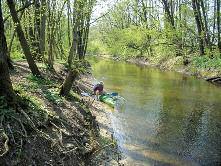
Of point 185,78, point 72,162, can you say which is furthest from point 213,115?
point 185,78

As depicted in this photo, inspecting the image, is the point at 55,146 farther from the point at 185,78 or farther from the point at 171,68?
the point at 171,68

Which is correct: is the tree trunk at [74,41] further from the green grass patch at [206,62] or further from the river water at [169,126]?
the green grass patch at [206,62]

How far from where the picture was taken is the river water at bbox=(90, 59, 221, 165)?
13.0m

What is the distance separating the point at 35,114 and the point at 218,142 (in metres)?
7.84

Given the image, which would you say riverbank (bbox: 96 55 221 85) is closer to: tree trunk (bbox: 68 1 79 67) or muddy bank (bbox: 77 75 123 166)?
tree trunk (bbox: 68 1 79 67)

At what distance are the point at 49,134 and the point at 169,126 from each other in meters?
8.34

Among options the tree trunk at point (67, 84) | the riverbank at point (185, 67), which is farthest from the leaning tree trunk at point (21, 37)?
the riverbank at point (185, 67)

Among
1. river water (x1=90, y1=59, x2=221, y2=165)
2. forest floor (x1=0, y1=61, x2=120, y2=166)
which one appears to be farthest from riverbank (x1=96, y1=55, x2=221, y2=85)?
forest floor (x1=0, y1=61, x2=120, y2=166)

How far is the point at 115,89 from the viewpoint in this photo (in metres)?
29.0

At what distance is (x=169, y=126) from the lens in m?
17.1

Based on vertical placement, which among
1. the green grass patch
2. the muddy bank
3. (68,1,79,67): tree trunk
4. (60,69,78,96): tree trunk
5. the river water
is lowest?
the river water

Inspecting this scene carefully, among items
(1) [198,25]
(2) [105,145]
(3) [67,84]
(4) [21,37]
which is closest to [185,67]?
(1) [198,25]

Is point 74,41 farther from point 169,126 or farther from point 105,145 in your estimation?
point 105,145

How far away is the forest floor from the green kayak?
19.2ft
